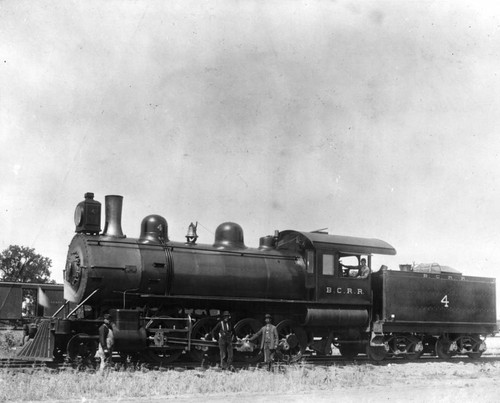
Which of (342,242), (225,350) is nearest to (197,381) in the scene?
(225,350)

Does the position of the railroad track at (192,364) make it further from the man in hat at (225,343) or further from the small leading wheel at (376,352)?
the man in hat at (225,343)

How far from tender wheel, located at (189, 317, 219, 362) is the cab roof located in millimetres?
3267

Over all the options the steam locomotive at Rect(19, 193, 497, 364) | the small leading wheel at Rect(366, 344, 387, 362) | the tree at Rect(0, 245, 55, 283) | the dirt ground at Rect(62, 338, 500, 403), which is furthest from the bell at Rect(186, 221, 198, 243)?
the tree at Rect(0, 245, 55, 283)

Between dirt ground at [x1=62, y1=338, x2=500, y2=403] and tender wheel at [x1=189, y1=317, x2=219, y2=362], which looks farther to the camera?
tender wheel at [x1=189, y1=317, x2=219, y2=362]

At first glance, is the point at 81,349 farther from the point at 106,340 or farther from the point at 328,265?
the point at 328,265

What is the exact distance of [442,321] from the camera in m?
17.8

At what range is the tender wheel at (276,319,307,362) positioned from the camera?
15008 mm

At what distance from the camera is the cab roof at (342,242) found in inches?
634

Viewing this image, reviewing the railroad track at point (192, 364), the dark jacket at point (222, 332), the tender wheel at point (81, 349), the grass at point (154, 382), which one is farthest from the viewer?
the dark jacket at point (222, 332)

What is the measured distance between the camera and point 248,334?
14984 millimetres

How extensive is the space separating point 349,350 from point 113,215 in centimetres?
727

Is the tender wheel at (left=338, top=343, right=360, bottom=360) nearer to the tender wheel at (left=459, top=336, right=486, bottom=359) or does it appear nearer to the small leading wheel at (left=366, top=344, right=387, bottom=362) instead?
the small leading wheel at (left=366, top=344, right=387, bottom=362)

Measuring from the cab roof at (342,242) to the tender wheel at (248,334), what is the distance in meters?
2.50

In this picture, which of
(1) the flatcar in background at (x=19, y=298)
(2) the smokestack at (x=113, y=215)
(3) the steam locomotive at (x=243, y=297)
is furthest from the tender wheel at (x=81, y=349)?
(1) the flatcar in background at (x=19, y=298)
